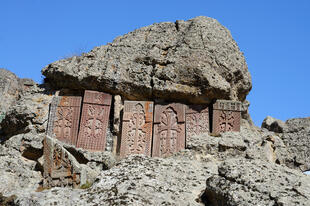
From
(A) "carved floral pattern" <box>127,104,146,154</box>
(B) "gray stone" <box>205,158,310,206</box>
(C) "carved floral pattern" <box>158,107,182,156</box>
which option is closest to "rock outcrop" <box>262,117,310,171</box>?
(C) "carved floral pattern" <box>158,107,182,156</box>

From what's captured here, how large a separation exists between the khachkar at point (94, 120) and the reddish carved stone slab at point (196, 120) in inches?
90.4

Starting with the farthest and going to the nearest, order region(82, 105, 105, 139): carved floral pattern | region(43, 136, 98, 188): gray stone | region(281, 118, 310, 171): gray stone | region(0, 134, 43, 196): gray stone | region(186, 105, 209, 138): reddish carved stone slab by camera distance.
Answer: region(281, 118, 310, 171): gray stone
region(186, 105, 209, 138): reddish carved stone slab
region(82, 105, 105, 139): carved floral pattern
region(0, 134, 43, 196): gray stone
region(43, 136, 98, 188): gray stone

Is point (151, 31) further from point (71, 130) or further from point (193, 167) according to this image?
point (193, 167)

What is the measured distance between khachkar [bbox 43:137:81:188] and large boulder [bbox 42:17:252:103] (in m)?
3.51

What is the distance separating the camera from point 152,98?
1316 cm

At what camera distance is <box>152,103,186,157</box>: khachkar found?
486 inches

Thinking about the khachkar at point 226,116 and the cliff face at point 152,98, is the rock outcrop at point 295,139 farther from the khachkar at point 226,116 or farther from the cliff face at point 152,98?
the khachkar at point 226,116

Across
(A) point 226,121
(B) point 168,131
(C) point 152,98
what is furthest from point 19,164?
(A) point 226,121

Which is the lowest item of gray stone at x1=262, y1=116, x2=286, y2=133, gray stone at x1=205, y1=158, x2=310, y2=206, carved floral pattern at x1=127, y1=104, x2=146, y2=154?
gray stone at x1=205, y1=158, x2=310, y2=206

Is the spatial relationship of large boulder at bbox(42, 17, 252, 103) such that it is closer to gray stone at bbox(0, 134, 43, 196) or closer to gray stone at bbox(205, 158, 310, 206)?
gray stone at bbox(0, 134, 43, 196)

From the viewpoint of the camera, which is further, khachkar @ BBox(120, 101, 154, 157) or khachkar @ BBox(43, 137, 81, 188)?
khachkar @ BBox(120, 101, 154, 157)

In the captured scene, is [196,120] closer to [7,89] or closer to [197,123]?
[197,123]

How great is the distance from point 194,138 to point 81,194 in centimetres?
497

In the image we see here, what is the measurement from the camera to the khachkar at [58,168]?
9367 mm
